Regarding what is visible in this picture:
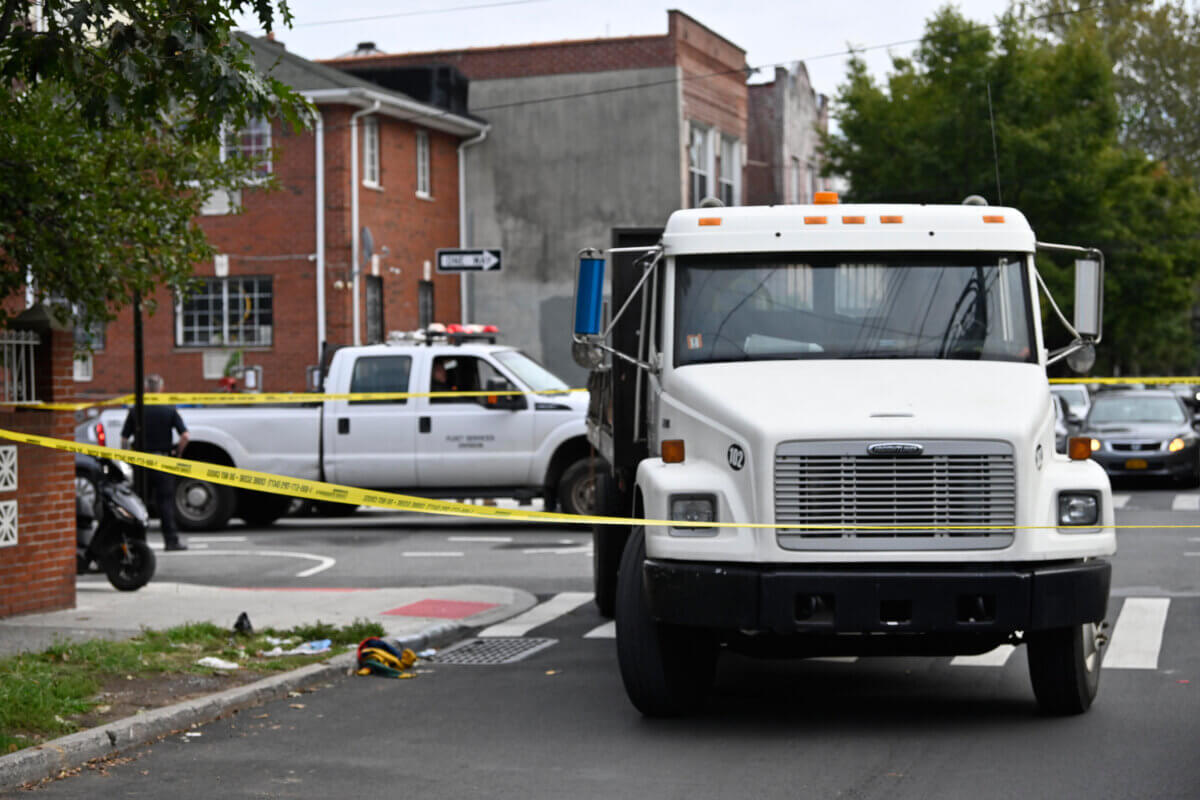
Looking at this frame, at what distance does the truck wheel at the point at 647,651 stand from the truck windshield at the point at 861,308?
3.89 ft

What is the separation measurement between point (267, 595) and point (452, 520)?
24.9 feet

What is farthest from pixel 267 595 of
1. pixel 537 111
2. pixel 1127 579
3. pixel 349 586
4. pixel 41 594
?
pixel 537 111

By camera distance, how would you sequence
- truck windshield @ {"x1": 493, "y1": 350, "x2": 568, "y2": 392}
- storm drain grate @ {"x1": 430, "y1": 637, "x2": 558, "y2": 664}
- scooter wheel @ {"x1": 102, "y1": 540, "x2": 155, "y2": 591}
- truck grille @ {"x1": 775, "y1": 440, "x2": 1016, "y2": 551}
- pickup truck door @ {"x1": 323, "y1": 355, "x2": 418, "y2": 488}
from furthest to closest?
pickup truck door @ {"x1": 323, "y1": 355, "x2": 418, "y2": 488} → truck windshield @ {"x1": 493, "y1": 350, "x2": 568, "y2": 392} → scooter wheel @ {"x1": 102, "y1": 540, "x2": 155, "y2": 591} → storm drain grate @ {"x1": 430, "y1": 637, "x2": 558, "y2": 664} → truck grille @ {"x1": 775, "y1": 440, "x2": 1016, "y2": 551}

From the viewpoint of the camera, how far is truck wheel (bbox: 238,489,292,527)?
21125 millimetres

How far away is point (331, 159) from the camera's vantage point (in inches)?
1299

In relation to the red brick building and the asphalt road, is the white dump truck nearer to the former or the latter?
the asphalt road

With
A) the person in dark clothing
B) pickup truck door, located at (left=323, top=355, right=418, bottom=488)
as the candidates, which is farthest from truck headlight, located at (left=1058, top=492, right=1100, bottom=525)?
pickup truck door, located at (left=323, top=355, right=418, bottom=488)

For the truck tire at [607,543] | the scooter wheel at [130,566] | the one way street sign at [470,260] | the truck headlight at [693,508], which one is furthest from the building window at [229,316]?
the truck headlight at [693,508]

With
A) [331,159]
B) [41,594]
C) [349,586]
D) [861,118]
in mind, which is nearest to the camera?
[41,594]

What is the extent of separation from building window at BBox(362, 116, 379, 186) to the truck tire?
22.1 m

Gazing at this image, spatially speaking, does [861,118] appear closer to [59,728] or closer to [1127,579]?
[1127,579]

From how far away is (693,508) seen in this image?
8180 millimetres

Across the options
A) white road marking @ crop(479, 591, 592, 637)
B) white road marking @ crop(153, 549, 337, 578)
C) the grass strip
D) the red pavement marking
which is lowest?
white road marking @ crop(153, 549, 337, 578)

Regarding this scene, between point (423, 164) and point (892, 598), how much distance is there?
97.0ft
